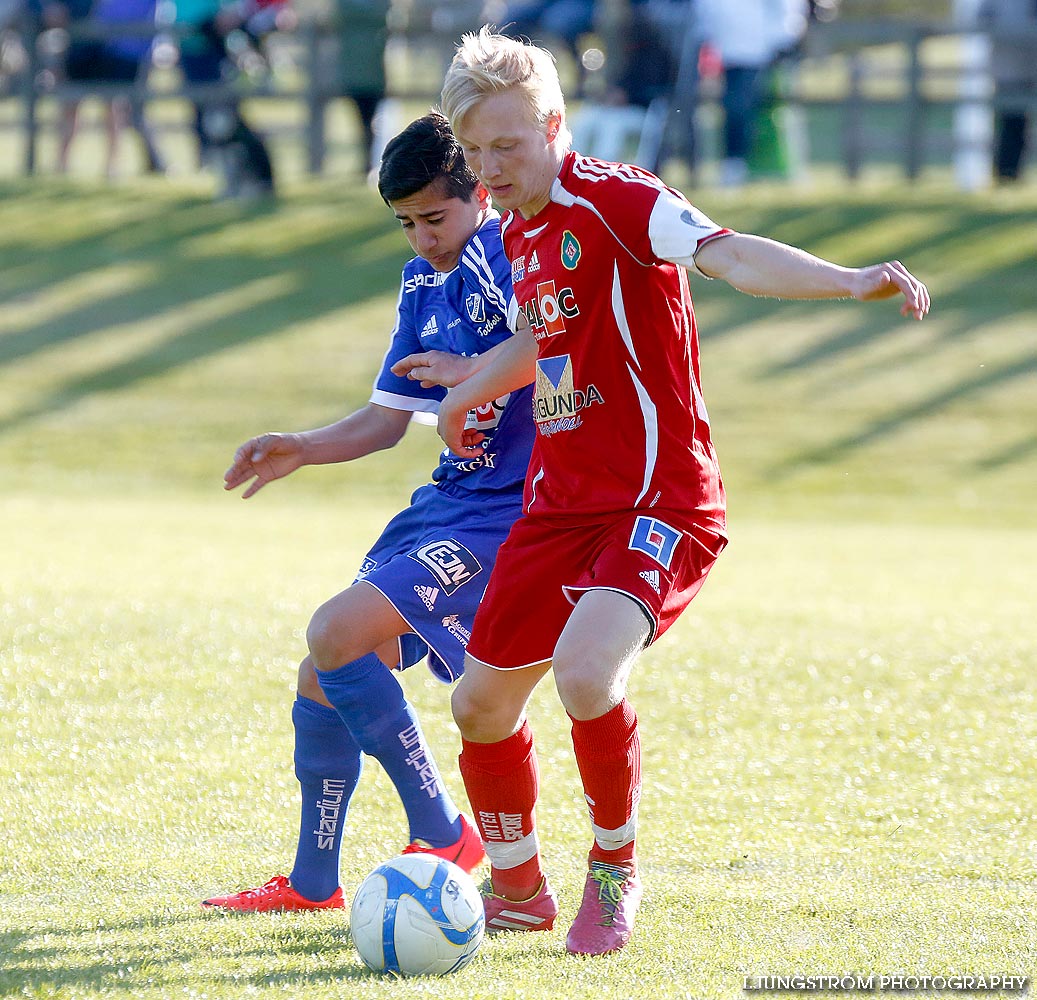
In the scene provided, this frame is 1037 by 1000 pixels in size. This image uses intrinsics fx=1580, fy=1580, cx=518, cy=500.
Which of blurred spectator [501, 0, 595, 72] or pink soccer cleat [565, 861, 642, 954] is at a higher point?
blurred spectator [501, 0, 595, 72]

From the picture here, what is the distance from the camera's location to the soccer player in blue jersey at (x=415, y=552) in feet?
12.9

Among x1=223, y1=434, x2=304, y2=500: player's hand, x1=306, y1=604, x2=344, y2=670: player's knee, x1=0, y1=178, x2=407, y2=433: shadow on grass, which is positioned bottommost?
x1=0, y1=178, x2=407, y2=433: shadow on grass

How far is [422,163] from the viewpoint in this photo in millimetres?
3953

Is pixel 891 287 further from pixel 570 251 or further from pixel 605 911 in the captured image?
pixel 605 911

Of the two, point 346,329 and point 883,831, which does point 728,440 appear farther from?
point 883,831

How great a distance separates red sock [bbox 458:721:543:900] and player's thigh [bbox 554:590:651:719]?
384 millimetres

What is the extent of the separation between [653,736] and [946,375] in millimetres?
9684

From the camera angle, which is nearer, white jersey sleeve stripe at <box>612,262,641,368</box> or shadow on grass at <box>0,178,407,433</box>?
white jersey sleeve stripe at <box>612,262,641,368</box>

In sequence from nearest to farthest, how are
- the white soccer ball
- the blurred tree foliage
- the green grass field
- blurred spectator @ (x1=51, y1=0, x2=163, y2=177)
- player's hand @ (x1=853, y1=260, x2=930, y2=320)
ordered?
1. player's hand @ (x1=853, y1=260, x2=930, y2=320)
2. the white soccer ball
3. the green grass field
4. blurred spectator @ (x1=51, y1=0, x2=163, y2=177)
5. the blurred tree foliage

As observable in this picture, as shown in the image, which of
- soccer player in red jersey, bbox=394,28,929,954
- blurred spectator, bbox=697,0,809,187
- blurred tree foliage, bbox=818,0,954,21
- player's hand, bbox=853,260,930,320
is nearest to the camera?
player's hand, bbox=853,260,930,320

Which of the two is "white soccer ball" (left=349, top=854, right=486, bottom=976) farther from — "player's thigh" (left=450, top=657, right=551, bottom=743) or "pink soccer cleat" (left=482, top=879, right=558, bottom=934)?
"player's thigh" (left=450, top=657, right=551, bottom=743)

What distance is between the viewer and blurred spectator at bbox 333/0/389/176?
17734mm

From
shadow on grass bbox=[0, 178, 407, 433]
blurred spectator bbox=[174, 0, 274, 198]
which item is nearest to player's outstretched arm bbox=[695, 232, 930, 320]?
shadow on grass bbox=[0, 178, 407, 433]

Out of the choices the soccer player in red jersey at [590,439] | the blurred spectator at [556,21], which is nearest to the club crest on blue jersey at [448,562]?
the soccer player in red jersey at [590,439]
